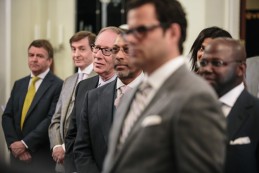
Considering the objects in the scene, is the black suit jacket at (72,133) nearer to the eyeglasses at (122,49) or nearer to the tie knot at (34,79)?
the eyeglasses at (122,49)

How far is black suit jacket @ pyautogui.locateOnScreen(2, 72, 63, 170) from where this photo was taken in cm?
453

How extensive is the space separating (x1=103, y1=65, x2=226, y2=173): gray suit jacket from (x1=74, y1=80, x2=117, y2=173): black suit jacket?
1.41 metres

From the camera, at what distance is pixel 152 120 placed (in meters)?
1.61

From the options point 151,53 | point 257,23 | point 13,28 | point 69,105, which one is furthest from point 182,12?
point 13,28

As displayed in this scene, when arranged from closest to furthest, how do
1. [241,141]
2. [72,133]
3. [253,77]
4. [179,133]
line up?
[179,133]
[241,141]
[72,133]
[253,77]

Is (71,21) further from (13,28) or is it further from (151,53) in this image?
(151,53)

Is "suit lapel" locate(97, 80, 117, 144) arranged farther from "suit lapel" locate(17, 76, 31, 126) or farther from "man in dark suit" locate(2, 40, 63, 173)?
"suit lapel" locate(17, 76, 31, 126)

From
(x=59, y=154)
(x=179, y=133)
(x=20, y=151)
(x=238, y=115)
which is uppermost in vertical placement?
(x=179, y=133)

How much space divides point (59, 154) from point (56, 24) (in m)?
3.12

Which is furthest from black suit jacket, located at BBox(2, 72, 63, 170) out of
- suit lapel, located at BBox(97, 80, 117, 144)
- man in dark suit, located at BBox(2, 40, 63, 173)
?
suit lapel, located at BBox(97, 80, 117, 144)

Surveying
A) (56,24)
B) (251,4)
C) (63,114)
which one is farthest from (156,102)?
(56,24)

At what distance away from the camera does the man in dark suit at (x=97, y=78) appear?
3.51 metres

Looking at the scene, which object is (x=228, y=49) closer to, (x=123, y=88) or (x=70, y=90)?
(x=123, y=88)

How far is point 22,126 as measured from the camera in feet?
15.5
